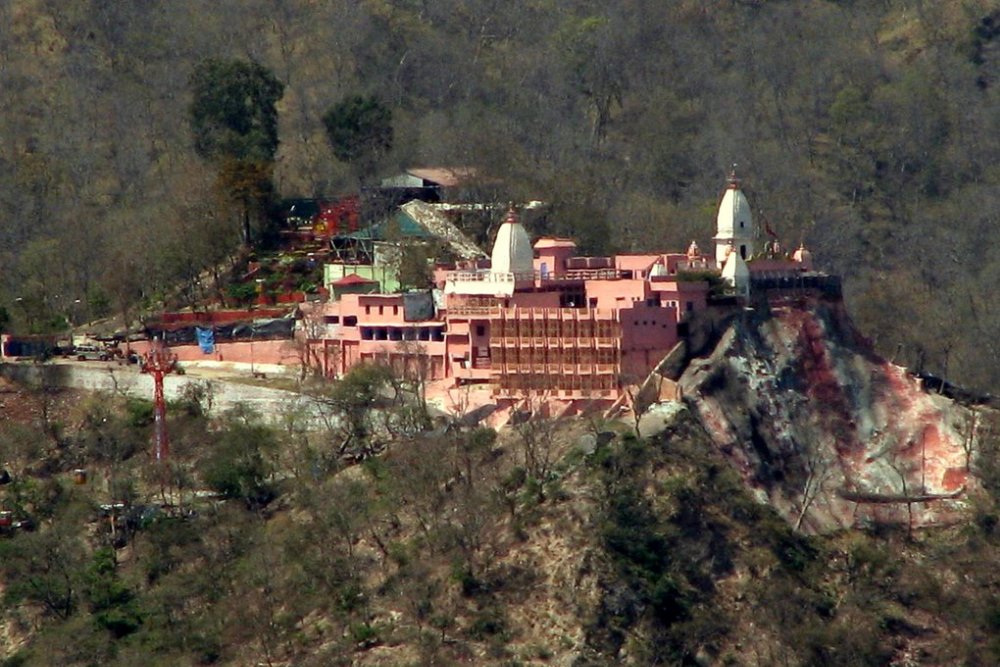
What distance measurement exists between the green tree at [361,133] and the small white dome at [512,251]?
1333 cm

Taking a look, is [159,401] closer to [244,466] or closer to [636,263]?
[244,466]

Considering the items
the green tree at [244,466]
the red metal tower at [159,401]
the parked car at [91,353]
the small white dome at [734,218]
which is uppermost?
the small white dome at [734,218]

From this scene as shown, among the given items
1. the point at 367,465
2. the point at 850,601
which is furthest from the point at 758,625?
the point at 367,465

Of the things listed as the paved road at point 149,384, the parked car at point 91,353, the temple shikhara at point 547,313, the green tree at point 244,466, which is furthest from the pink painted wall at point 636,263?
the parked car at point 91,353

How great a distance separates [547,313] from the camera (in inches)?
2185

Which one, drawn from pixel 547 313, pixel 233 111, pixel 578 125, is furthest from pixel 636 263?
pixel 578 125

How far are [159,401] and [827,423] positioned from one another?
11.2m

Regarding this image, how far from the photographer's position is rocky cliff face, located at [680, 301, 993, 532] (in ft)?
180

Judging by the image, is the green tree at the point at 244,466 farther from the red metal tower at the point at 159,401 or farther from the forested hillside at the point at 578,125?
the forested hillside at the point at 578,125

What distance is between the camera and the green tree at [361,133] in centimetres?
7050

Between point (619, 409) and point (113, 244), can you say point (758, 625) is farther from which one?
point (113, 244)

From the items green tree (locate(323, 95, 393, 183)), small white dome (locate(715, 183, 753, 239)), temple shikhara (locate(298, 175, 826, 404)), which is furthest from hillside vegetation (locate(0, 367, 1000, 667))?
green tree (locate(323, 95, 393, 183))

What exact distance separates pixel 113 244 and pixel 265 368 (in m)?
8.95

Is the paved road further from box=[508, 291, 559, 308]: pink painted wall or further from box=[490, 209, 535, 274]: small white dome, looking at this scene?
box=[490, 209, 535, 274]: small white dome
